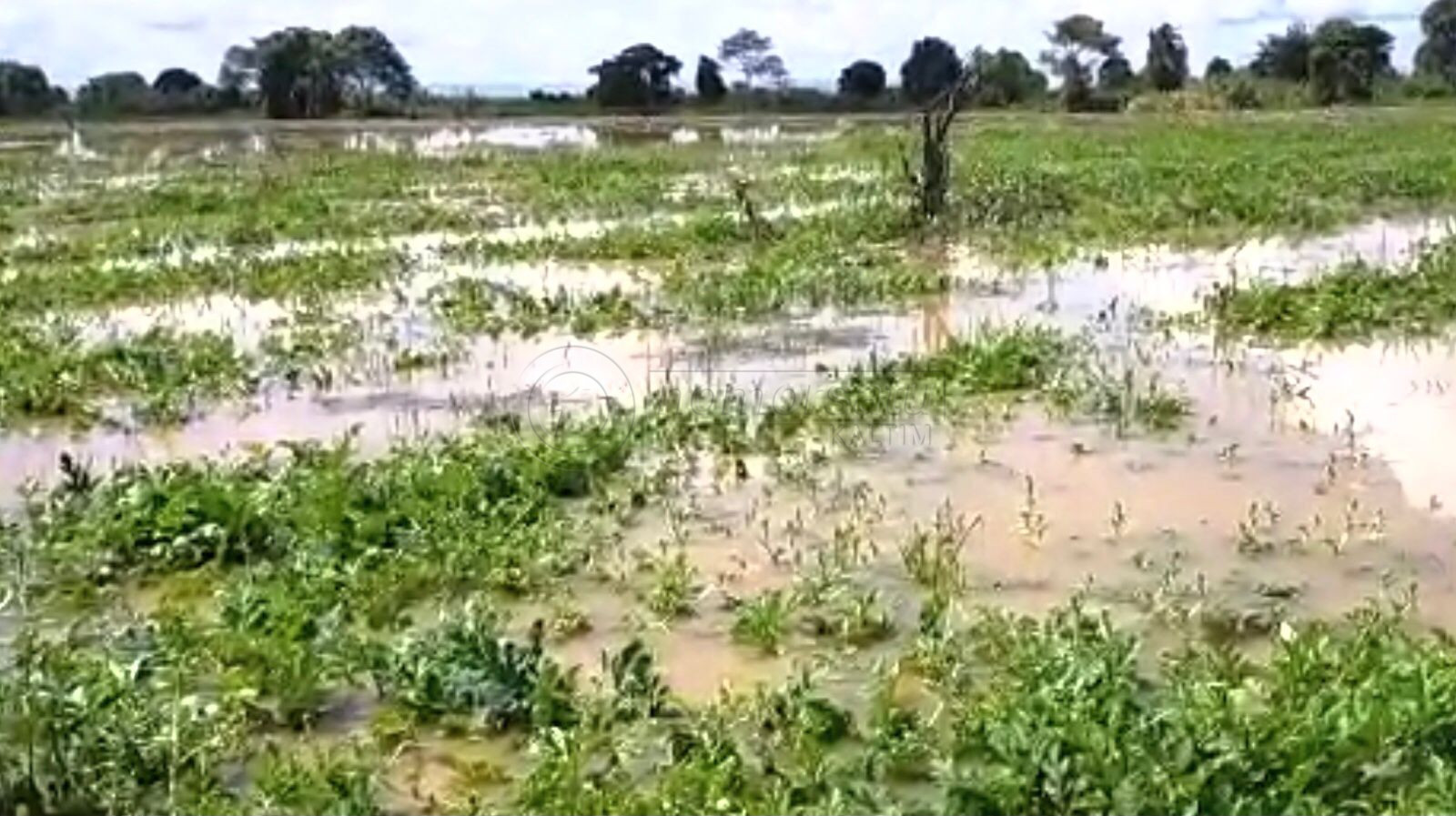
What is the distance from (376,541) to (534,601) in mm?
Answer: 963

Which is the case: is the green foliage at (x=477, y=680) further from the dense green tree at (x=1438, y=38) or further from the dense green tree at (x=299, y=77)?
the dense green tree at (x=1438, y=38)

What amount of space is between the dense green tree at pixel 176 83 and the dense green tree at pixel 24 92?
5.13 meters

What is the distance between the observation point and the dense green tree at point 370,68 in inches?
2657

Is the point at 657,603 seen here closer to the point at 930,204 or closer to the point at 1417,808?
the point at 1417,808

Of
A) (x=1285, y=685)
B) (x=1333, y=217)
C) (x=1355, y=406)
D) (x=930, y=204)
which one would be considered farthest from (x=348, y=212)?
(x=1285, y=685)

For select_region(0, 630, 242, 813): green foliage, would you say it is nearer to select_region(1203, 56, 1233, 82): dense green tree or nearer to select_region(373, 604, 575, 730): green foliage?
select_region(373, 604, 575, 730): green foliage

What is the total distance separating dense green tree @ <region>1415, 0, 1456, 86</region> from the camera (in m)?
65.4

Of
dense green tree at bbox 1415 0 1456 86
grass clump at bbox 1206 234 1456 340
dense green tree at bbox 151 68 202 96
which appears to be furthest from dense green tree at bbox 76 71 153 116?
grass clump at bbox 1206 234 1456 340

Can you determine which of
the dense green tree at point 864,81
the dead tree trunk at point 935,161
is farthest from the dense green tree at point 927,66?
the dead tree trunk at point 935,161

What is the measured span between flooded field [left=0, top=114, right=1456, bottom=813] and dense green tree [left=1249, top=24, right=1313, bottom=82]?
4809 centimetres

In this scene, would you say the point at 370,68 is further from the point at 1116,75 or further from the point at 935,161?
the point at 935,161

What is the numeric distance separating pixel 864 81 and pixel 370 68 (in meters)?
19.4

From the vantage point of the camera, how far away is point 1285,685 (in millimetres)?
5336

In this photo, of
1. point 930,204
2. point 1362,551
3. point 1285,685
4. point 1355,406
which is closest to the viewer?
point 1285,685
